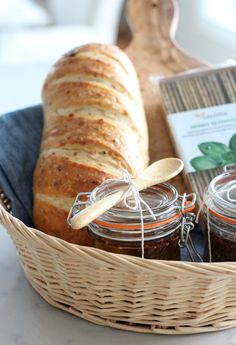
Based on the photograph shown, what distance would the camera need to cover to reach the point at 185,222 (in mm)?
764

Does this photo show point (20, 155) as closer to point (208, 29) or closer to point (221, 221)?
point (221, 221)

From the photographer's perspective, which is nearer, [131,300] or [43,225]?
[131,300]

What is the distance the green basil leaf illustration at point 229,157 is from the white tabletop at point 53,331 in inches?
13.8

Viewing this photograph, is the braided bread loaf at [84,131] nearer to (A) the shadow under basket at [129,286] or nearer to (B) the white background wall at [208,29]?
(A) the shadow under basket at [129,286]

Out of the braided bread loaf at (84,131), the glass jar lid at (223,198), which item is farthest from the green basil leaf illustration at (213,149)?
the glass jar lid at (223,198)

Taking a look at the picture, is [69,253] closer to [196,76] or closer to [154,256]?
[154,256]

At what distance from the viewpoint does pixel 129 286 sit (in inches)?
27.0

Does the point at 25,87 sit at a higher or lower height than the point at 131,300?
lower

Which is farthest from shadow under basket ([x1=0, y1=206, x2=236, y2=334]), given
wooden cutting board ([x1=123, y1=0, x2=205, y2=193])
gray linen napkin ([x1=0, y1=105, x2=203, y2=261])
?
wooden cutting board ([x1=123, y1=0, x2=205, y2=193])

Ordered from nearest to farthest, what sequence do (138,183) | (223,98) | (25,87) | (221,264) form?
(221,264)
(138,183)
(223,98)
(25,87)

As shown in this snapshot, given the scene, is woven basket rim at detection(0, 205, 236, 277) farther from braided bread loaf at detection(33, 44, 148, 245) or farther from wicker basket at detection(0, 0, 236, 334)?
braided bread loaf at detection(33, 44, 148, 245)

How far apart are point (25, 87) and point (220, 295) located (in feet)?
3.20

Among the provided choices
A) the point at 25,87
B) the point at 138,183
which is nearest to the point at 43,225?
the point at 138,183

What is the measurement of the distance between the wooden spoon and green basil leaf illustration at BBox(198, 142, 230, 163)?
9.9 inches
